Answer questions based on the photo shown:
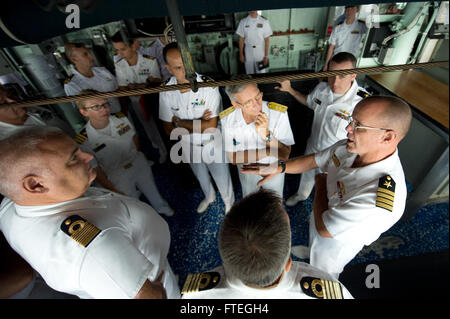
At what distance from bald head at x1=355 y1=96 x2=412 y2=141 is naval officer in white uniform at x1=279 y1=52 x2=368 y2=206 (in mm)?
769

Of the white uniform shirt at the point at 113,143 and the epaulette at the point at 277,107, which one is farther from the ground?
the epaulette at the point at 277,107

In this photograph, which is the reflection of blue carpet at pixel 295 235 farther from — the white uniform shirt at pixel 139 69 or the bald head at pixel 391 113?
the white uniform shirt at pixel 139 69

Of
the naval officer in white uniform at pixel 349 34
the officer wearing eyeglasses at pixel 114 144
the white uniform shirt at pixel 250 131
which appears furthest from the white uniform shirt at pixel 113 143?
the naval officer in white uniform at pixel 349 34

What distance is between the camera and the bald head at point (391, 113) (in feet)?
4.01

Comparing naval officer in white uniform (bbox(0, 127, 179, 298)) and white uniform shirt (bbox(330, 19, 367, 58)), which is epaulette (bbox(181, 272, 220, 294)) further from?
white uniform shirt (bbox(330, 19, 367, 58))

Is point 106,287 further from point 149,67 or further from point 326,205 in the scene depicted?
point 149,67

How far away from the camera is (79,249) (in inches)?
43.7

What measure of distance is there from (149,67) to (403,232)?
460 cm

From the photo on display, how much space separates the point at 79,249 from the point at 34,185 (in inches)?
18.0

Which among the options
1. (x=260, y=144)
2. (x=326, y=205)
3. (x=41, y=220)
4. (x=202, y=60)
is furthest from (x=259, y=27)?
(x=41, y=220)

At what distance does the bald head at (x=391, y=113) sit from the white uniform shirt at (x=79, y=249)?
5.63 ft

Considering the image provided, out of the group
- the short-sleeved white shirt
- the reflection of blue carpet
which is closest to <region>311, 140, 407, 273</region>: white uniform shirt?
the reflection of blue carpet

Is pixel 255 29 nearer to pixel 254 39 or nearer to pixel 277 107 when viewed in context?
pixel 254 39

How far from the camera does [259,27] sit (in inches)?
183
